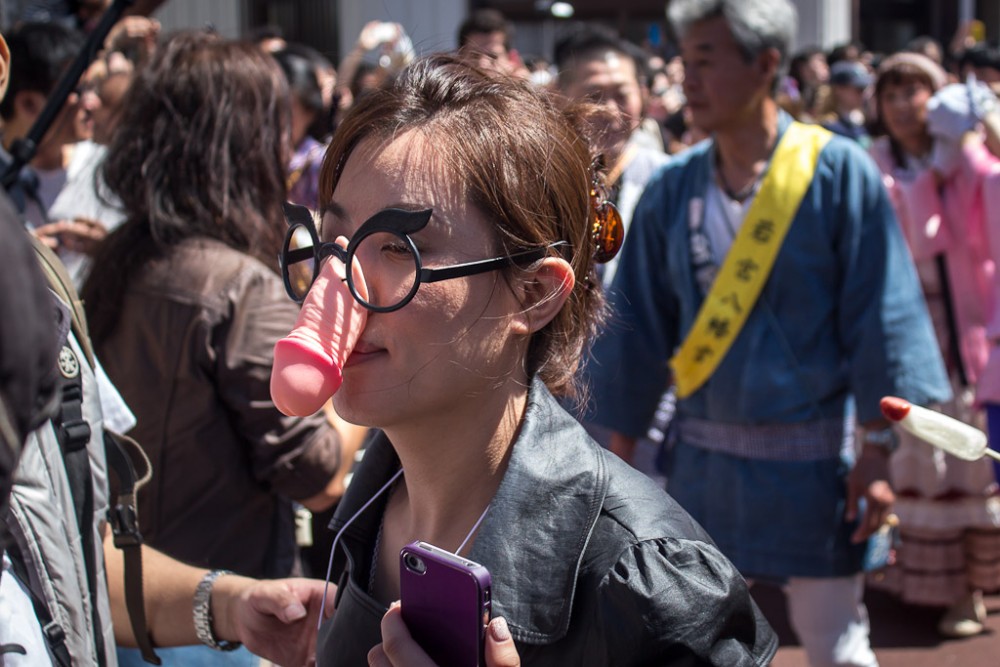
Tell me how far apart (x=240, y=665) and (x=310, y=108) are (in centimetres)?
303

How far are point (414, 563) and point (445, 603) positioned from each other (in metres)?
0.06

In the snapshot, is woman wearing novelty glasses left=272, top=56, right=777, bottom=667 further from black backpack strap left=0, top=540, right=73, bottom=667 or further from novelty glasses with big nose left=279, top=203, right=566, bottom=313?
black backpack strap left=0, top=540, right=73, bottom=667

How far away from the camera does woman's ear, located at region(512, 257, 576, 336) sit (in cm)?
138

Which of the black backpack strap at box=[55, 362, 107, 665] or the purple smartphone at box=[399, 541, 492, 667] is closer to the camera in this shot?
the purple smartphone at box=[399, 541, 492, 667]

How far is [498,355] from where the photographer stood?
4.56 ft

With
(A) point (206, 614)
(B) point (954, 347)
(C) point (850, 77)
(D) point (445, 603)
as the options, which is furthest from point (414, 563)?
(C) point (850, 77)

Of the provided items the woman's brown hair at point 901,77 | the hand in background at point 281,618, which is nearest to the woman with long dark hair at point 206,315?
the hand in background at point 281,618

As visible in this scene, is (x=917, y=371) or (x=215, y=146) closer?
(x=215, y=146)

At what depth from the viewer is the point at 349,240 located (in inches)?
51.2

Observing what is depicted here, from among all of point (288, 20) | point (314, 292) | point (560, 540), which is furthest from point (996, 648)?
point (288, 20)

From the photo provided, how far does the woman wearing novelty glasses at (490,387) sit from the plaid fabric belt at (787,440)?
1.51 metres

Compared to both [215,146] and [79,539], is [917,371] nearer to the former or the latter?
[215,146]

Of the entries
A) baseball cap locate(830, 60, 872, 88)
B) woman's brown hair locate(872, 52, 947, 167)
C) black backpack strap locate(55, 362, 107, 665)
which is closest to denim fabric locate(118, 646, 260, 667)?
black backpack strap locate(55, 362, 107, 665)

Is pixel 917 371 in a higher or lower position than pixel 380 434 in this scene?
lower
